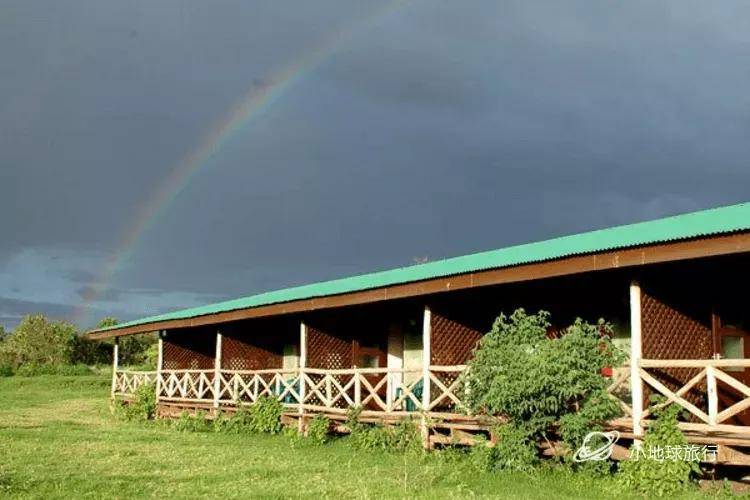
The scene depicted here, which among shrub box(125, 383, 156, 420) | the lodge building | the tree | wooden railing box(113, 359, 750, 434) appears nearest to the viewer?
wooden railing box(113, 359, 750, 434)

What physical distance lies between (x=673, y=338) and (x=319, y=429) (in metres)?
7.33

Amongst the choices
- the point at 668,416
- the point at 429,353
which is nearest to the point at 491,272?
the point at 429,353

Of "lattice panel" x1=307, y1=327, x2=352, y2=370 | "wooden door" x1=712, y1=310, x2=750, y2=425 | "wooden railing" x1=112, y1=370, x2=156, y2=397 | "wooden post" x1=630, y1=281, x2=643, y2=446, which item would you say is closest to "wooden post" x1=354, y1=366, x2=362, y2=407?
"lattice panel" x1=307, y1=327, x2=352, y2=370

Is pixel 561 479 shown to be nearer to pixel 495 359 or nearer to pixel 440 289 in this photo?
pixel 495 359

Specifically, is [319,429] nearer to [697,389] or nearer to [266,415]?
[266,415]

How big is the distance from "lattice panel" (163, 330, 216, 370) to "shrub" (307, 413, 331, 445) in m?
9.71

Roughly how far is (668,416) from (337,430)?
7.89 metres

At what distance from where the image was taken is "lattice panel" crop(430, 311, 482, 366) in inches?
553

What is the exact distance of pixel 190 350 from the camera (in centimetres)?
2567

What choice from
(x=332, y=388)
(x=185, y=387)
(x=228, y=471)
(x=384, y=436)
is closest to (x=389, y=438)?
(x=384, y=436)

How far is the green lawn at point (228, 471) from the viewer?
1026cm

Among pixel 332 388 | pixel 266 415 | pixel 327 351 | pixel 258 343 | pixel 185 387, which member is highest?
pixel 258 343

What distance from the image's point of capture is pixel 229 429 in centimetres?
1923

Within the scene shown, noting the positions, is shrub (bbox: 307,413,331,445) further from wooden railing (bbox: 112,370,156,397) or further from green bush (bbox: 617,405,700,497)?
wooden railing (bbox: 112,370,156,397)
